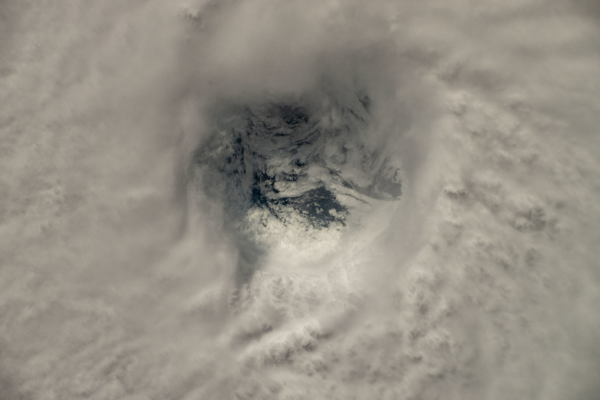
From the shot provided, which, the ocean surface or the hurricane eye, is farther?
the hurricane eye

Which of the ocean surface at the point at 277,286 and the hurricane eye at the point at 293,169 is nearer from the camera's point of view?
the ocean surface at the point at 277,286

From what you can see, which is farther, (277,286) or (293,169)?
(293,169)

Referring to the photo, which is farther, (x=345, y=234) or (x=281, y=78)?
(x=345, y=234)

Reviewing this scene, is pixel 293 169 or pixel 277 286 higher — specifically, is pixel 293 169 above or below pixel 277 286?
above

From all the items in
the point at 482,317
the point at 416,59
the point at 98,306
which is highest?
the point at 416,59

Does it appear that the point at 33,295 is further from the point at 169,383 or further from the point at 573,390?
the point at 573,390

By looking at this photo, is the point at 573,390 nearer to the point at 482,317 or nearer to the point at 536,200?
the point at 482,317

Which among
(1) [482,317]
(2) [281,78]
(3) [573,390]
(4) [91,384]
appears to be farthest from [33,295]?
(3) [573,390]

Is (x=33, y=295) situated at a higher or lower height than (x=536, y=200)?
higher

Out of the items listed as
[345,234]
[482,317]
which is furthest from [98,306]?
[482,317]
